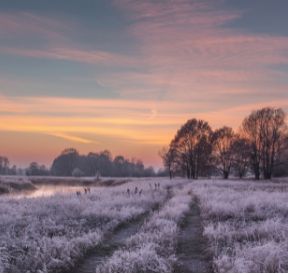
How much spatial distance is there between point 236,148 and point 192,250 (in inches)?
2390

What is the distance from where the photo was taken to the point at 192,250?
41.2ft

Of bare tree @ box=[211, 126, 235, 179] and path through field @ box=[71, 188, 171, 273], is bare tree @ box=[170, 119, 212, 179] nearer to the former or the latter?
bare tree @ box=[211, 126, 235, 179]

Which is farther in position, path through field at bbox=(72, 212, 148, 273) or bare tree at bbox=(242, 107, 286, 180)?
bare tree at bbox=(242, 107, 286, 180)

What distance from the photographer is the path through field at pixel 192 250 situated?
10.7 m

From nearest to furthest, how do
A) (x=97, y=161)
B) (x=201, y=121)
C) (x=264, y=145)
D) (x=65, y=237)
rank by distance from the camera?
(x=65, y=237) → (x=264, y=145) → (x=201, y=121) → (x=97, y=161)

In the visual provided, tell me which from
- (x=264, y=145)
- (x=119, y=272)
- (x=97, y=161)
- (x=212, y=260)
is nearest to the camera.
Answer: (x=119, y=272)

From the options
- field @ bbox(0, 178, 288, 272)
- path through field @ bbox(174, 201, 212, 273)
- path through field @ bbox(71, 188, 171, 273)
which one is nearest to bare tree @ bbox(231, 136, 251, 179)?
field @ bbox(0, 178, 288, 272)

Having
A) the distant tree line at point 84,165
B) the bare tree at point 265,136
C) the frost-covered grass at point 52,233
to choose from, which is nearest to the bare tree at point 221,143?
the bare tree at point 265,136

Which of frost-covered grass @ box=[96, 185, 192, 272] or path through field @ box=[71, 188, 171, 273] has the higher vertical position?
frost-covered grass @ box=[96, 185, 192, 272]

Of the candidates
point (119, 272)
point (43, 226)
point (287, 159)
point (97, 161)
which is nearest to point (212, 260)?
point (119, 272)

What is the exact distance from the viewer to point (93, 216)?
59.6 feet

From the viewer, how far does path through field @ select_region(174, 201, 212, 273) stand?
10.7m

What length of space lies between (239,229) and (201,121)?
6214 cm

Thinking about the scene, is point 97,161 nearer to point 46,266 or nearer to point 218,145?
point 218,145
